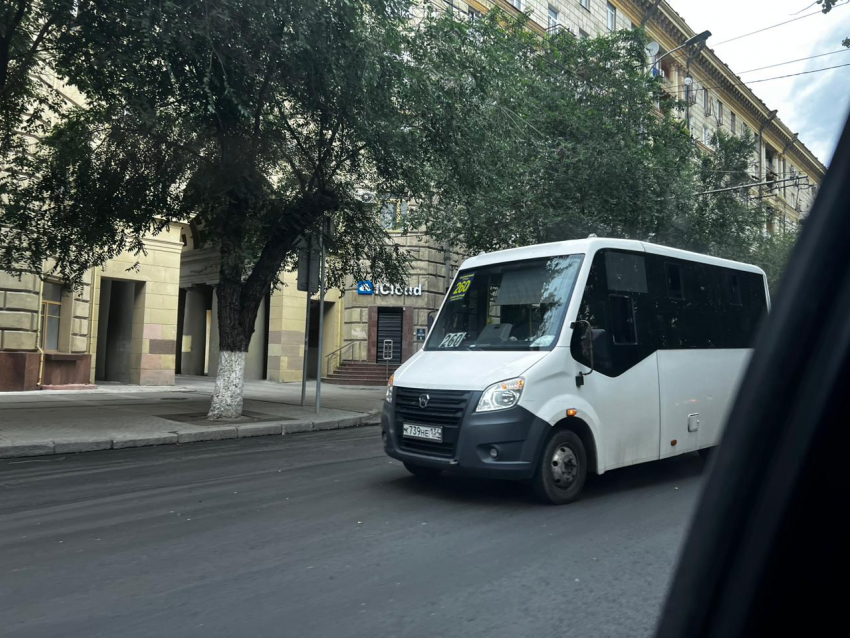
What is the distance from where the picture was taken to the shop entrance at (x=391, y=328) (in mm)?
28375

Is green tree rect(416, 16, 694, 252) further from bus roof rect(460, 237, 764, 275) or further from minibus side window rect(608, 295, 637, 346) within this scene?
minibus side window rect(608, 295, 637, 346)

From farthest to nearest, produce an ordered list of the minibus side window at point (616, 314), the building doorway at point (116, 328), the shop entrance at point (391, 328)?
the shop entrance at point (391, 328) → the building doorway at point (116, 328) → the minibus side window at point (616, 314)

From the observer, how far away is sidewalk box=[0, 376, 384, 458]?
1005cm

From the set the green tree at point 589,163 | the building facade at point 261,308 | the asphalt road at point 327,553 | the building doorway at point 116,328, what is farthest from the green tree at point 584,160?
the asphalt road at point 327,553

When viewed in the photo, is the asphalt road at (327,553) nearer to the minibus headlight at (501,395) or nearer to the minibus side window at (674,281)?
the minibus headlight at (501,395)

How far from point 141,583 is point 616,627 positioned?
107 inches

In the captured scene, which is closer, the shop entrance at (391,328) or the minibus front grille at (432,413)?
the minibus front grille at (432,413)

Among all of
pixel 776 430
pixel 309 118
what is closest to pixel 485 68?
pixel 309 118

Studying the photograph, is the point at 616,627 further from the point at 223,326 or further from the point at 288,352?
the point at 288,352

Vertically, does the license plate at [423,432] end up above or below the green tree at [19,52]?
below

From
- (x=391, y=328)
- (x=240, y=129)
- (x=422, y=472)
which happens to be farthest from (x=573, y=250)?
(x=391, y=328)

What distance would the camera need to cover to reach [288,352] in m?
27.8

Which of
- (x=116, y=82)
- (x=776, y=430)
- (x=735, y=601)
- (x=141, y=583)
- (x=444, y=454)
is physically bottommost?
(x=141, y=583)

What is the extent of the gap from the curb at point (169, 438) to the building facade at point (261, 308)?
2.37 meters
